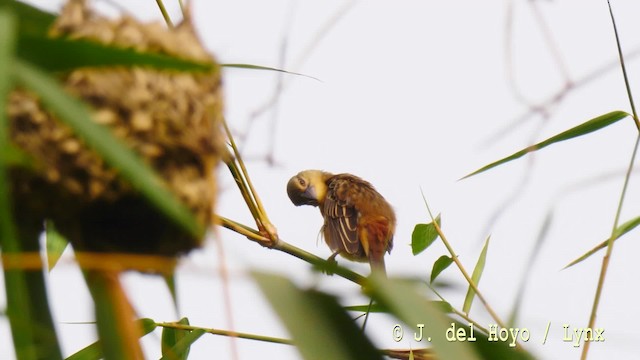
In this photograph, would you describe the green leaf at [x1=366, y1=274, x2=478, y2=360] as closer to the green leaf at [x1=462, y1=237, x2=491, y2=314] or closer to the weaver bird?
the green leaf at [x1=462, y1=237, x2=491, y2=314]

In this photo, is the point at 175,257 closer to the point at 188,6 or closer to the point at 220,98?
the point at 220,98

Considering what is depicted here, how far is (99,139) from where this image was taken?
45.9 inches

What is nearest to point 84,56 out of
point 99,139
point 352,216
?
point 99,139

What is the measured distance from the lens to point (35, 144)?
4.83 ft

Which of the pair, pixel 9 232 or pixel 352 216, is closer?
pixel 9 232

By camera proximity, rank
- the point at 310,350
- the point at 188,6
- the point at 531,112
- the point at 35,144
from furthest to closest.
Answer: the point at 531,112 < the point at 188,6 < the point at 35,144 < the point at 310,350

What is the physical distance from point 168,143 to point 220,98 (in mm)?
160

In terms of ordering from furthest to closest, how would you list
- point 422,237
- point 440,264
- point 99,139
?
point 422,237, point 440,264, point 99,139

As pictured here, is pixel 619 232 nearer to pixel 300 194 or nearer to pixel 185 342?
pixel 185 342

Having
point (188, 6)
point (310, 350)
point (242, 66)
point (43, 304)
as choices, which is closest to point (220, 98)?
point (242, 66)

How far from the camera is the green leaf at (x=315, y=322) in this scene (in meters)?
1.18

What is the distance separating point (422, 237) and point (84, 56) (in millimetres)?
2079

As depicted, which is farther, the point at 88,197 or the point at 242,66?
the point at 242,66

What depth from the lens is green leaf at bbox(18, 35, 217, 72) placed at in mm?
1243
